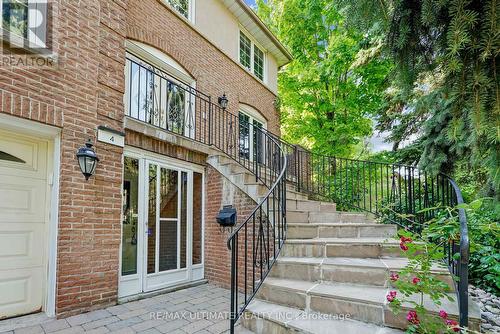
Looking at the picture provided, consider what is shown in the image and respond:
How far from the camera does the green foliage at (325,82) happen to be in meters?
8.14

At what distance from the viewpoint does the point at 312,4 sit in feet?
28.3

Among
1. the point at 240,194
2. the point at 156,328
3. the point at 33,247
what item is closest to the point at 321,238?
the point at 240,194

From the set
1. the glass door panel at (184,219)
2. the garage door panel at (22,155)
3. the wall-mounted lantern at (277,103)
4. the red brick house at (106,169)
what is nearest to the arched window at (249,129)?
the wall-mounted lantern at (277,103)

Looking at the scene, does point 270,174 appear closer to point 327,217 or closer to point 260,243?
point 327,217

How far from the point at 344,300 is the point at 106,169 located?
10.9ft

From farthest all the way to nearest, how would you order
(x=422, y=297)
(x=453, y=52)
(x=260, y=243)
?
(x=260, y=243)
(x=422, y=297)
(x=453, y=52)

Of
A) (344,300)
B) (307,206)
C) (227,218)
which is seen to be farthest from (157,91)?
(344,300)

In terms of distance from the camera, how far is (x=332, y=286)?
110 inches

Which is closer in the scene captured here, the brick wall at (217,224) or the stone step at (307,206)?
the stone step at (307,206)

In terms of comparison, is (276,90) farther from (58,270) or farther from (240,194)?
(58,270)

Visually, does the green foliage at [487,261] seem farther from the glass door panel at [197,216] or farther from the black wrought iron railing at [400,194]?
the glass door panel at [197,216]

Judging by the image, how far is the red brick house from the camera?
10.5 feet

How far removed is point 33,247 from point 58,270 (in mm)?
492

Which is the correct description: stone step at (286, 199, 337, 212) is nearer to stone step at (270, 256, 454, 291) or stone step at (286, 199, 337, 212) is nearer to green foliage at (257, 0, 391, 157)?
stone step at (270, 256, 454, 291)
